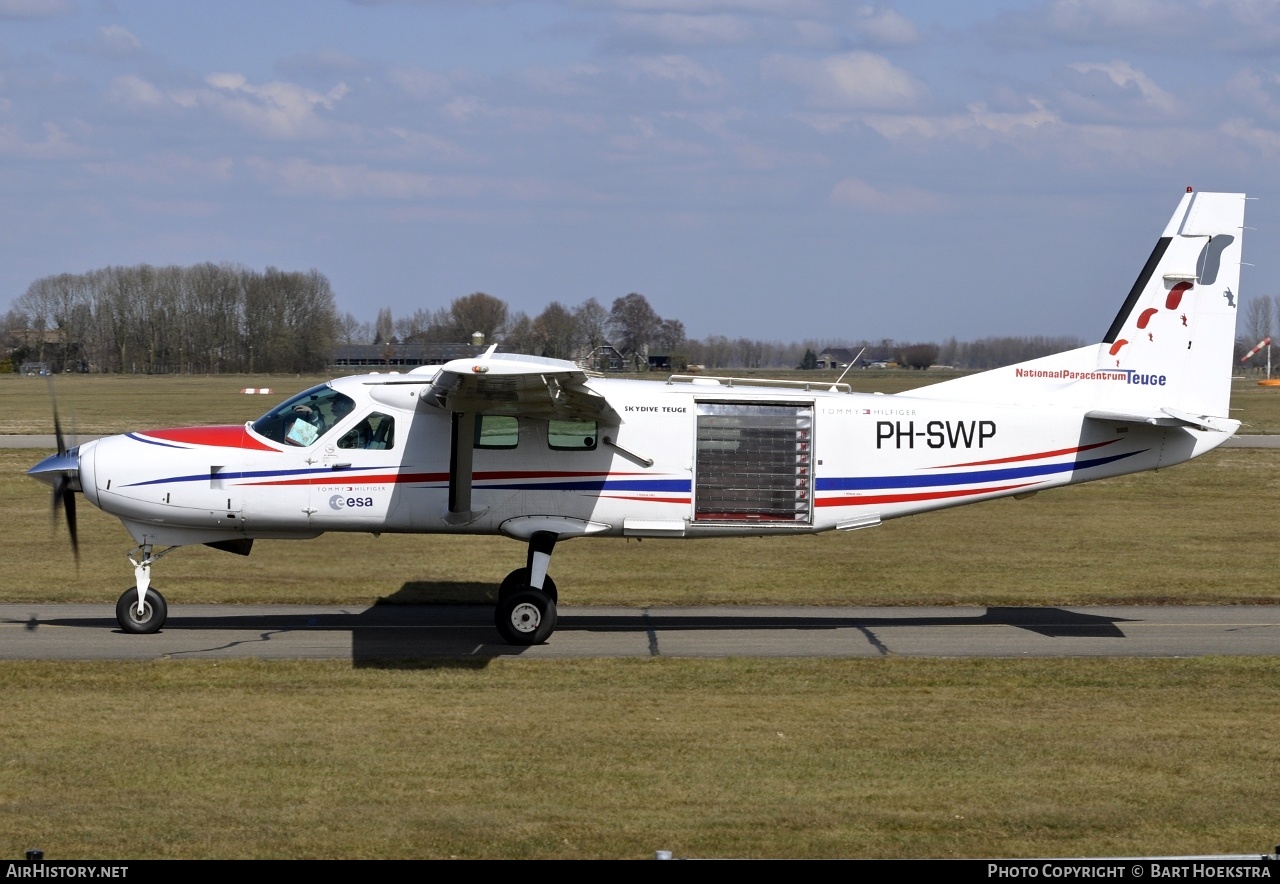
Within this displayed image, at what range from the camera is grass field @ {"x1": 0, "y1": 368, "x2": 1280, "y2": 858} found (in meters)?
7.88

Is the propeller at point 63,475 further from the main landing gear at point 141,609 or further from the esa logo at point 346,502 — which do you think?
the esa logo at point 346,502

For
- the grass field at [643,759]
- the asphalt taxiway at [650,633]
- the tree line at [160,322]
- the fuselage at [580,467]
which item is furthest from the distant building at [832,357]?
the grass field at [643,759]

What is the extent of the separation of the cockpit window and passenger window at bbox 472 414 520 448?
1.48 metres

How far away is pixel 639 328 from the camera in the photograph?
1142 inches

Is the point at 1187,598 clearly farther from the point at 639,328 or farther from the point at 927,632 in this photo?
the point at 639,328

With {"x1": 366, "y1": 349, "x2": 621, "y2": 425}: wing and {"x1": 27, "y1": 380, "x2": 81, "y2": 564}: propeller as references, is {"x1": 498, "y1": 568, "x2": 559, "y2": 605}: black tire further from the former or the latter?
{"x1": 27, "y1": 380, "x2": 81, "y2": 564}: propeller

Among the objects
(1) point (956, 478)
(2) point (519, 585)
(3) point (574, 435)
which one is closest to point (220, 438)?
(2) point (519, 585)

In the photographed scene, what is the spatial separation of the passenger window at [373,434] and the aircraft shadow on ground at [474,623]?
217 cm

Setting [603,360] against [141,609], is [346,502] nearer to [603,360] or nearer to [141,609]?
[141,609]

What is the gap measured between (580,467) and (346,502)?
8.67ft

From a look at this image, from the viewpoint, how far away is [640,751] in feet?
32.4

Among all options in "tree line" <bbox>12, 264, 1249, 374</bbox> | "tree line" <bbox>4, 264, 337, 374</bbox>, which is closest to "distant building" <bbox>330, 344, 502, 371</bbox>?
"tree line" <bbox>12, 264, 1249, 374</bbox>

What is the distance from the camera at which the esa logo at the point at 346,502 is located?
47.2 ft
